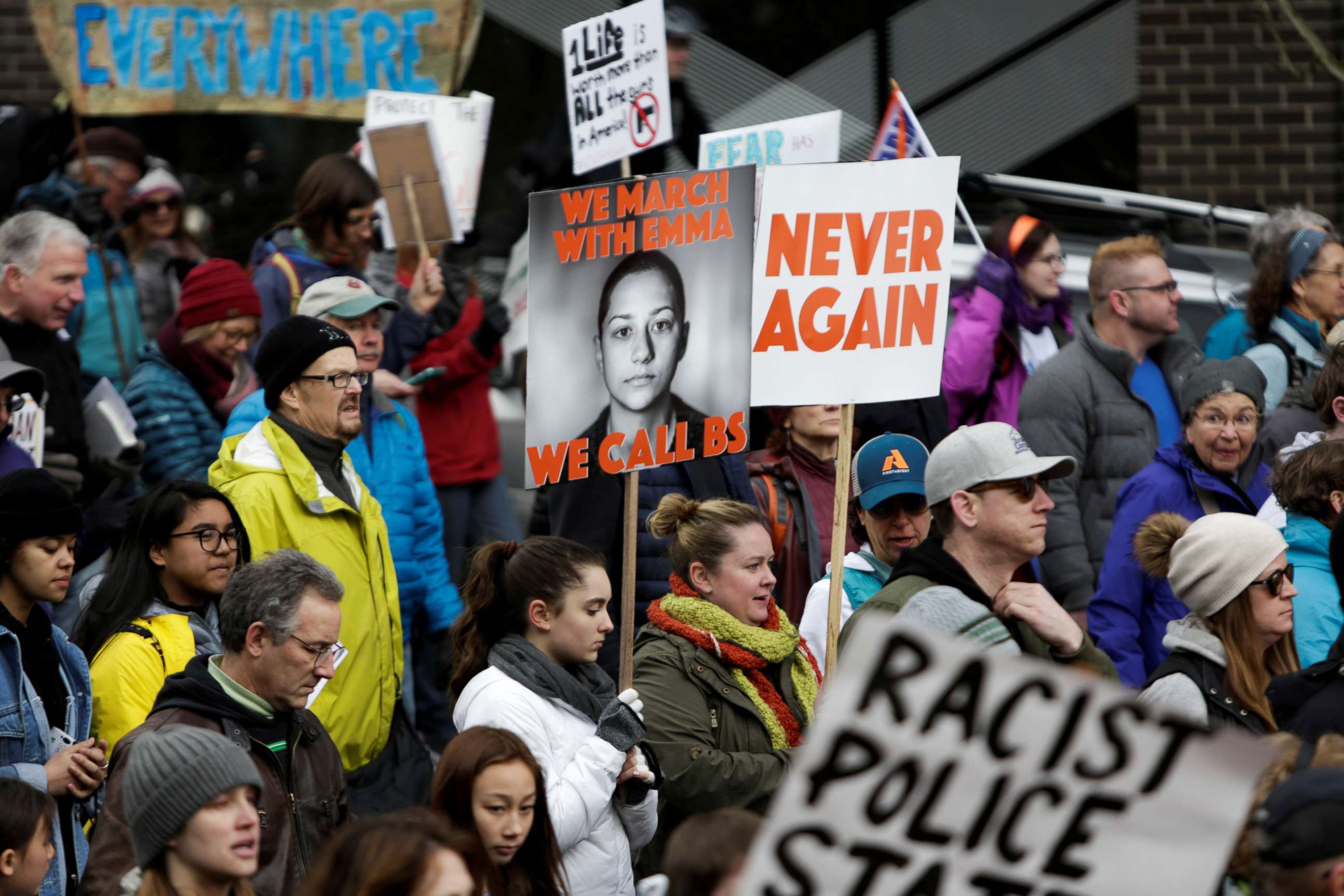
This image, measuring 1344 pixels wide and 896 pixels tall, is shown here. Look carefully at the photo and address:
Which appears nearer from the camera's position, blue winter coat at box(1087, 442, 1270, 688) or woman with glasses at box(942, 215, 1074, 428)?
blue winter coat at box(1087, 442, 1270, 688)

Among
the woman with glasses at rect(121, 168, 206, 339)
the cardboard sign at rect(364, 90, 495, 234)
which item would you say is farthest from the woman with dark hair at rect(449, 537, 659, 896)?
the woman with glasses at rect(121, 168, 206, 339)

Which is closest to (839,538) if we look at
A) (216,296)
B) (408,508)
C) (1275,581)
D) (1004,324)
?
(1275,581)

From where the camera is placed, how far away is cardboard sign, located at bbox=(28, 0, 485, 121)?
34.2 ft

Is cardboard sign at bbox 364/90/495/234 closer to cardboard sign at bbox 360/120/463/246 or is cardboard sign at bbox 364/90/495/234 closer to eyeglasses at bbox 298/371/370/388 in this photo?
cardboard sign at bbox 360/120/463/246

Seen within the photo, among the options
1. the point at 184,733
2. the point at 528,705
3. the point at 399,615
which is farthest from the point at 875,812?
the point at 399,615

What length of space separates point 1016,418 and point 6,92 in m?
7.63

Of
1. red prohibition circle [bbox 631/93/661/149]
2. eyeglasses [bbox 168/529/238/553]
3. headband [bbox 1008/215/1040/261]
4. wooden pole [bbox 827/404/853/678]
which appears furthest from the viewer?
headband [bbox 1008/215/1040/261]

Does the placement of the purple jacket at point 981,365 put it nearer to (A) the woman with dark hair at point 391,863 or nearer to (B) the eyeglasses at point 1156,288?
(B) the eyeglasses at point 1156,288

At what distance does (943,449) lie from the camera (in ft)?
15.6

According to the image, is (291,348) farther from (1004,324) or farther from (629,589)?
(1004,324)

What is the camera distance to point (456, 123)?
8812mm

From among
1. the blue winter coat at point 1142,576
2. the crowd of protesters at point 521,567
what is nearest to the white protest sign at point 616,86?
the crowd of protesters at point 521,567

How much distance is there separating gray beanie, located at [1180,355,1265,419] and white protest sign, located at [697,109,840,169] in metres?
1.94

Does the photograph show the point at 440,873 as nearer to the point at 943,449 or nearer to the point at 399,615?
the point at 943,449
